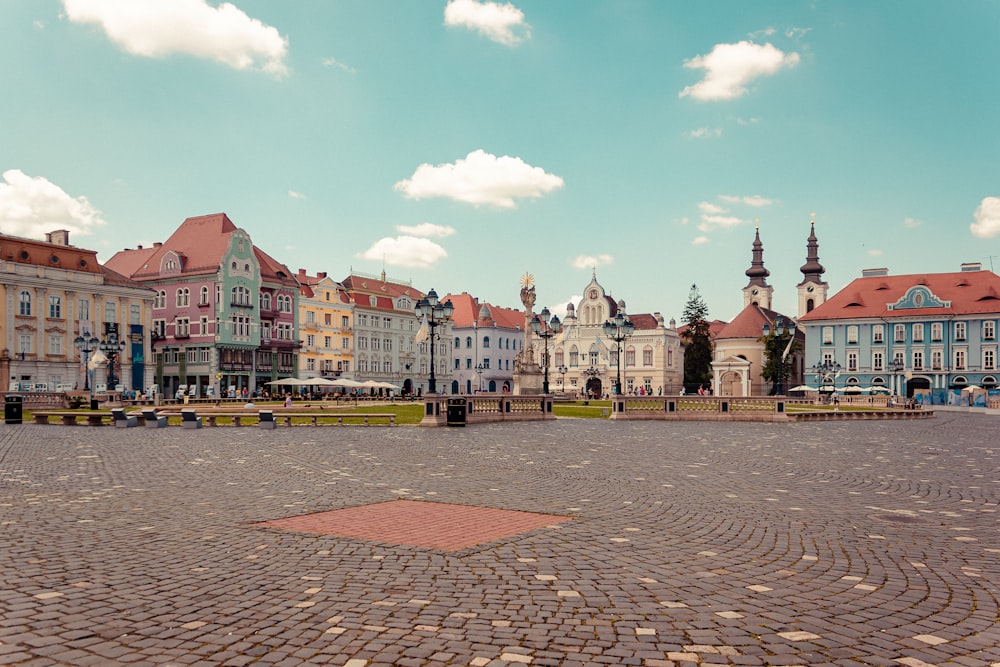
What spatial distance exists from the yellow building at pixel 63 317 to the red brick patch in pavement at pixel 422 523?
5119 cm

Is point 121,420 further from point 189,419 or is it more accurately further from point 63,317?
point 63,317

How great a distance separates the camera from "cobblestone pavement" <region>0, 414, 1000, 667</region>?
528 centimetres

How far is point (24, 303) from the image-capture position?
2392 inches

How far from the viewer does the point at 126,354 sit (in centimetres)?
6738

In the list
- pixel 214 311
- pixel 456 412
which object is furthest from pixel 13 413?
pixel 214 311

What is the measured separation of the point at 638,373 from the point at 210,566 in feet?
309

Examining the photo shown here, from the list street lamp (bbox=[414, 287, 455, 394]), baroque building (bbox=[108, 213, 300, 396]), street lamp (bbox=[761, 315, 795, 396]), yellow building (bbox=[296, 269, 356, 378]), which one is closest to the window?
baroque building (bbox=[108, 213, 300, 396])

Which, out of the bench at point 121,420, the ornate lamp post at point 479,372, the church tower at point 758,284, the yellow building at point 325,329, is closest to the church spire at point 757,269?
the church tower at point 758,284

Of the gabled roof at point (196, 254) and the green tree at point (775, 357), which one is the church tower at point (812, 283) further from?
the gabled roof at point (196, 254)

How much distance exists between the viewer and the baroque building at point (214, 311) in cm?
7250

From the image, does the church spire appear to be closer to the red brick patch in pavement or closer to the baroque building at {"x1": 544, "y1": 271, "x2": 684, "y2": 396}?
the baroque building at {"x1": 544, "y1": 271, "x2": 684, "y2": 396}

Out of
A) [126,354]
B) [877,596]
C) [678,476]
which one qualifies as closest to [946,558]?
[877,596]

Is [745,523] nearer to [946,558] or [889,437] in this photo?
[946,558]

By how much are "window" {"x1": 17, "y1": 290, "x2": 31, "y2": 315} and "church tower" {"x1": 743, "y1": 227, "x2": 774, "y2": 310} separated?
3501 inches
